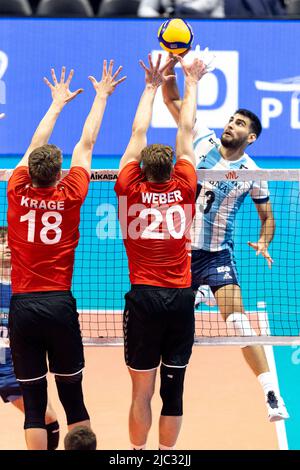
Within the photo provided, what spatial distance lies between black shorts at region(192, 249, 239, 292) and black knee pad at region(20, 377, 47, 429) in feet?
8.92

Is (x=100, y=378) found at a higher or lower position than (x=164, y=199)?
lower

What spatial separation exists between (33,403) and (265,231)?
11.6 ft

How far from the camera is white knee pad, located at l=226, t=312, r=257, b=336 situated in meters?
9.60

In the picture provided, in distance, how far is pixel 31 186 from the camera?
25.7 ft

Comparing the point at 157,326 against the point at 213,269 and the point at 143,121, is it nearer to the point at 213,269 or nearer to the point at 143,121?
the point at 143,121

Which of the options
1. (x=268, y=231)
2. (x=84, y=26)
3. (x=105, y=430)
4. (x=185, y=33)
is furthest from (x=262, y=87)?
(x=105, y=430)

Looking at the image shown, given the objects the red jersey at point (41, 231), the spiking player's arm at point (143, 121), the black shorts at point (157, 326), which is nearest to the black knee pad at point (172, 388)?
the black shorts at point (157, 326)

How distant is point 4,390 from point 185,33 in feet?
12.4

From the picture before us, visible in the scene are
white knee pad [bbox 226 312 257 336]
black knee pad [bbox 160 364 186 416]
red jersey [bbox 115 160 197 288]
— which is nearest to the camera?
red jersey [bbox 115 160 197 288]

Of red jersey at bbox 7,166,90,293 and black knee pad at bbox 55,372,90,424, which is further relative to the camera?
black knee pad at bbox 55,372,90,424

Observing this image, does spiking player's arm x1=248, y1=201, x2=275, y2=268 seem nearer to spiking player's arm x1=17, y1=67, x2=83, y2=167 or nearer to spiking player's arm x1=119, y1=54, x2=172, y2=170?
spiking player's arm x1=119, y1=54, x2=172, y2=170

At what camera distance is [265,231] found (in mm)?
10242

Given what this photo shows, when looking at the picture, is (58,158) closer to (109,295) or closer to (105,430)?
(105,430)

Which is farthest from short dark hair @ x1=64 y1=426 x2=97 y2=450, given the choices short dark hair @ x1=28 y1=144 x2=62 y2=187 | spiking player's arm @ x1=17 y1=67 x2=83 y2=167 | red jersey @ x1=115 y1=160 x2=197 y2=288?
spiking player's arm @ x1=17 y1=67 x2=83 y2=167
